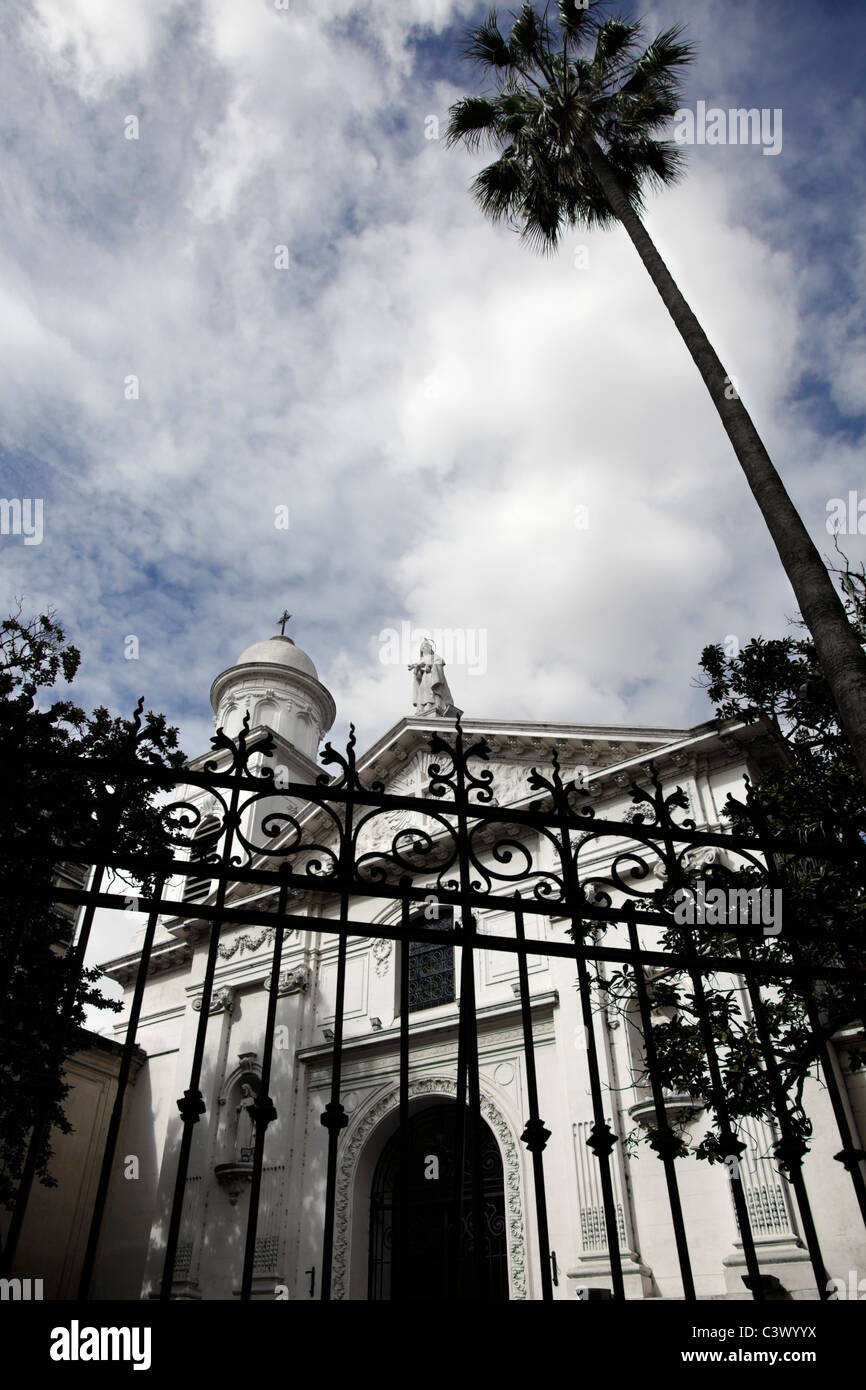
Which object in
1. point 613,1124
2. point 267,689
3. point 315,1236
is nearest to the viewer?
point 613,1124

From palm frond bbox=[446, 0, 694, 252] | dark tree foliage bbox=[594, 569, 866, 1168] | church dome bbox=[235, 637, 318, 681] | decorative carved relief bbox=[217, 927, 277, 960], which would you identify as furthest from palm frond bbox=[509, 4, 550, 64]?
church dome bbox=[235, 637, 318, 681]

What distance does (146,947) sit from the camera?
3764 mm

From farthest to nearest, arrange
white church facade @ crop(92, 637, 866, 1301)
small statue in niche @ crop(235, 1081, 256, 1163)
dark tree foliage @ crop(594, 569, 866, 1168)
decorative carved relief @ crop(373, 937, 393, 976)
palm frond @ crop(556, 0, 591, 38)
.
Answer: decorative carved relief @ crop(373, 937, 393, 976) → small statue in niche @ crop(235, 1081, 256, 1163) → white church facade @ crop(92, 637, 866, 1301) → palm frond @ crop(556, 0, 591, 38) → dark tree foliage @ crop(594, 569, 866, 1168)

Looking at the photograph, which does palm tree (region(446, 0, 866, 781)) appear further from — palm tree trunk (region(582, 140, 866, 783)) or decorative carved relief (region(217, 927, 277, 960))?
decorative carved relief (region(217, 927, 277, 960))

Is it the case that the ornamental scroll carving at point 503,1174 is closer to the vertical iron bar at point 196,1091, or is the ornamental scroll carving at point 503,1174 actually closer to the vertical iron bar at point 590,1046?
the vertical iron bar at point 590,1046

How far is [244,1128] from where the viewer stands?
17875 millimetres

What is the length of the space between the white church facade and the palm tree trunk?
18.6 feet

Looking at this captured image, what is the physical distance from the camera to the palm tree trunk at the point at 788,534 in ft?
18.0

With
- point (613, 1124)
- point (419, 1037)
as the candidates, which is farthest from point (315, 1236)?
point (613, 1124)

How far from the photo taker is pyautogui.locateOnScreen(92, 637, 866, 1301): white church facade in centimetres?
1193

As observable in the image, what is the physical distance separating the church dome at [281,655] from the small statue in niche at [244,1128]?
15184mm
